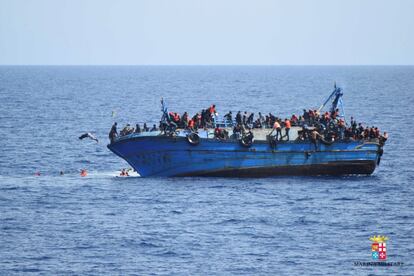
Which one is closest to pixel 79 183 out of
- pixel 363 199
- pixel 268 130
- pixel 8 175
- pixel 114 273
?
pixel 8 175

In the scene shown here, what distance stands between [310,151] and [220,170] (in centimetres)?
684

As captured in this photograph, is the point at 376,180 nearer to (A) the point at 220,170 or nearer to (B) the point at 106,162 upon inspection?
(A) the point at 220,170

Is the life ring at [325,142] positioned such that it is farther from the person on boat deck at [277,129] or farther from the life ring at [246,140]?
the life ring at [246,140]

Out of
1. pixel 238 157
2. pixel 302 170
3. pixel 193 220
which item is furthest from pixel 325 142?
pixel 193 220

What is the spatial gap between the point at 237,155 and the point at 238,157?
210 millimetres

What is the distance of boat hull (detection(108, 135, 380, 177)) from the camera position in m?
73.2

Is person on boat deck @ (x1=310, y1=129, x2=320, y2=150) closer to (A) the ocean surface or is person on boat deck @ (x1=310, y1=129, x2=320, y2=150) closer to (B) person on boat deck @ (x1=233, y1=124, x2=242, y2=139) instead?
(A) the ocean surface

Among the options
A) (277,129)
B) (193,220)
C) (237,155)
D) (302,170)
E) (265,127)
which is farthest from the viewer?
(265,127)

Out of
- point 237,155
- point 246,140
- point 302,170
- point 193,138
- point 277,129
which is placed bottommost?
point 302,170

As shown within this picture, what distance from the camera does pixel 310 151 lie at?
7444 centimetres

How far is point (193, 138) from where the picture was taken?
7250 centimetres

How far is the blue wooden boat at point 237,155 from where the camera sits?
73.1m

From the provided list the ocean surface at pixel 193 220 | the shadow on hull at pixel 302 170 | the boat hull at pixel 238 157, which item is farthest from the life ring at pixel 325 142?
the ocean surface at pixel 193 220

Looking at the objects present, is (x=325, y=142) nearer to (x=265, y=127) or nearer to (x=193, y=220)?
(x=265, y=127)
